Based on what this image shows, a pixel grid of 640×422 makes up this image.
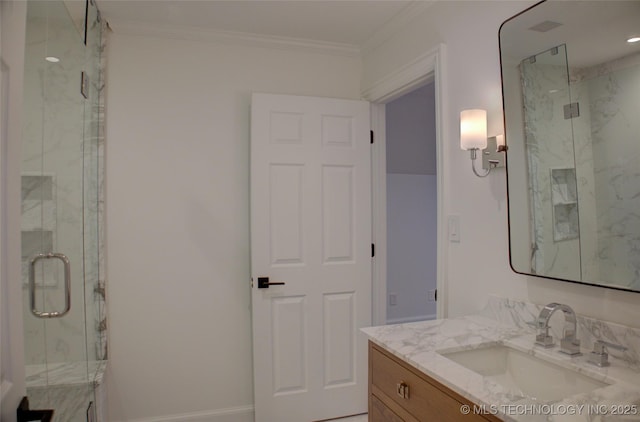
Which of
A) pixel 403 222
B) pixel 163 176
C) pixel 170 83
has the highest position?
pixel 170 83

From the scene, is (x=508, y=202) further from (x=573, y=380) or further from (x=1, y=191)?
(x=1, y=191)

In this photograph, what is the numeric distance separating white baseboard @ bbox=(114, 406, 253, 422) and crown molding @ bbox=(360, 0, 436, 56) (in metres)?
2.56

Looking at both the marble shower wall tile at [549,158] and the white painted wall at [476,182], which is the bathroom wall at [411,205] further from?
the marble shower wall tile at [549,158]

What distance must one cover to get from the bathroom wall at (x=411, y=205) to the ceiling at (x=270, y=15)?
5.69 ft

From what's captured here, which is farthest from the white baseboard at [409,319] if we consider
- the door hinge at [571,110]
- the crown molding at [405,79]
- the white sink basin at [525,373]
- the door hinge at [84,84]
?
the door hinge at [84,84]

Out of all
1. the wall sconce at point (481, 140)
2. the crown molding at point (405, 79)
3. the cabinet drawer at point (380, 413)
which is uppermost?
the crown molding at point (405, 79)

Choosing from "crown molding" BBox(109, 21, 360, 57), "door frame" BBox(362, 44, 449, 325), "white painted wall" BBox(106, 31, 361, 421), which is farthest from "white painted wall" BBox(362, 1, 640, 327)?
"white painted wall" BBox(106, 31, 361, 421)

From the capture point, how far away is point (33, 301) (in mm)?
1163

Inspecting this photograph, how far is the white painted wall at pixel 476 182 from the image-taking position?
153 cm

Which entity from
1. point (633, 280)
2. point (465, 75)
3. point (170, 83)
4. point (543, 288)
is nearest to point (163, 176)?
point (170, 83)

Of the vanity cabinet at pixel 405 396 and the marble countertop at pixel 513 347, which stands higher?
the marble countertop at pixel 513 347

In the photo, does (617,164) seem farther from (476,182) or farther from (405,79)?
(405,79)

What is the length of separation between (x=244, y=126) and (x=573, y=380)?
85.8 inches

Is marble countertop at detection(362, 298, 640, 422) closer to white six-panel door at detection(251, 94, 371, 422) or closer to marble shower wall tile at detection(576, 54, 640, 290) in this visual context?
marble shower wall tile at detection(576, 54, 640, 290)
